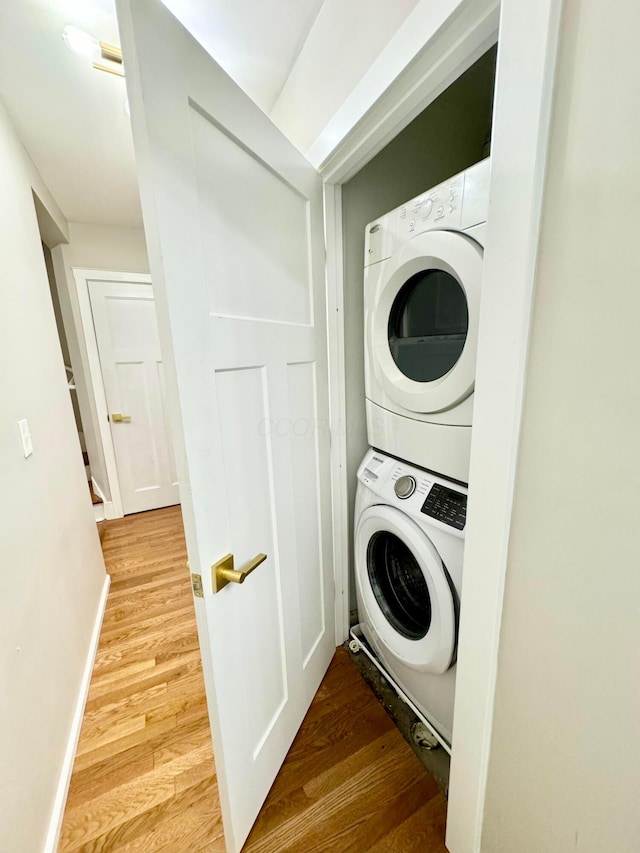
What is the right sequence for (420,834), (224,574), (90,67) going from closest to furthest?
(224,574), (420,834), (90,67)

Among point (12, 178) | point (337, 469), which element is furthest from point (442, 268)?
point (12, 178)

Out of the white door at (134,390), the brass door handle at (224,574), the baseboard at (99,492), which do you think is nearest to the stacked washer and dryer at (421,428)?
the brass door handle at (224,574)

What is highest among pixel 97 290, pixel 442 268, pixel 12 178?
pixel 12 178

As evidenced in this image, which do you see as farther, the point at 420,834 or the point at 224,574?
the point at 420,834

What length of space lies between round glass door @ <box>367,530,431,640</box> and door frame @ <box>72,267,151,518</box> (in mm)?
2428

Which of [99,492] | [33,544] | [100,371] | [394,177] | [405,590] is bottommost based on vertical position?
[99,492]

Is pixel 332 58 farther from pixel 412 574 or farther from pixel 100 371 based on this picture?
pixel 100 371

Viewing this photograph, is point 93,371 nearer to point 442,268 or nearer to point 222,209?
point 222,209

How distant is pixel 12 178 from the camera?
52.9 inches

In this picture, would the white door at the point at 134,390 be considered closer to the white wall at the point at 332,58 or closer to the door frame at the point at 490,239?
the white wall at the point at 332,58

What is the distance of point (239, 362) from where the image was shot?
767mm

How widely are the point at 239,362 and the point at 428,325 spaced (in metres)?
0.65

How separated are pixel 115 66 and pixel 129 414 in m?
2.20

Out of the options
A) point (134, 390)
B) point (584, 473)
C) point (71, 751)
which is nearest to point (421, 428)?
point (584, 473)
